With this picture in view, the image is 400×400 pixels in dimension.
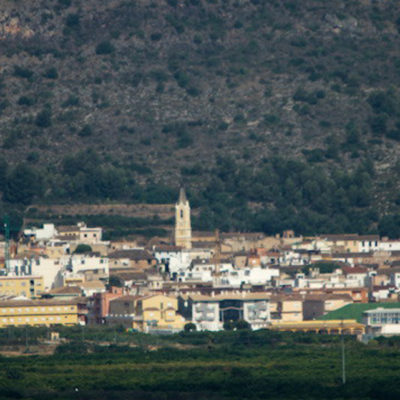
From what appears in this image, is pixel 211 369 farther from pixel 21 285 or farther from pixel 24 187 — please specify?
pixel 24 187

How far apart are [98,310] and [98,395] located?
32549 mm

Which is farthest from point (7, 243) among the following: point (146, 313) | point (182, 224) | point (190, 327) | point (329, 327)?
point (329, 327)

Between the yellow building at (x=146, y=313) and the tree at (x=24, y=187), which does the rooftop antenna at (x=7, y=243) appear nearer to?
the tree at (x=24, y=187)

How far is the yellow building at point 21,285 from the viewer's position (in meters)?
156

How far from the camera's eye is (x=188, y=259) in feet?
576

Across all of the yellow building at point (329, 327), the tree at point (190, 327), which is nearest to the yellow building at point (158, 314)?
the tree at point (190, 327)

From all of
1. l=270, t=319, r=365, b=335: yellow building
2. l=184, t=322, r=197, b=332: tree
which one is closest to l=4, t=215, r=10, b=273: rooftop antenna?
l=184, t=322, r=197, b=332: tree

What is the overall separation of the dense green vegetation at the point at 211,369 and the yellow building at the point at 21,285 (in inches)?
763

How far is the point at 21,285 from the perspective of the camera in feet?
513

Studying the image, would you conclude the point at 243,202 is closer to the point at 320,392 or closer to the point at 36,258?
the point at 36,258

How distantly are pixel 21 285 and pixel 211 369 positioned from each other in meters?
36.7

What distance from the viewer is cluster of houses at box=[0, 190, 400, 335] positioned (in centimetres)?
14388

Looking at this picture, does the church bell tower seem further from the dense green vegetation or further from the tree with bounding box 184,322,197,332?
the dense green vegetation

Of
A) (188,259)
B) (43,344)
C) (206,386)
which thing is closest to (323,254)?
(188,259)
